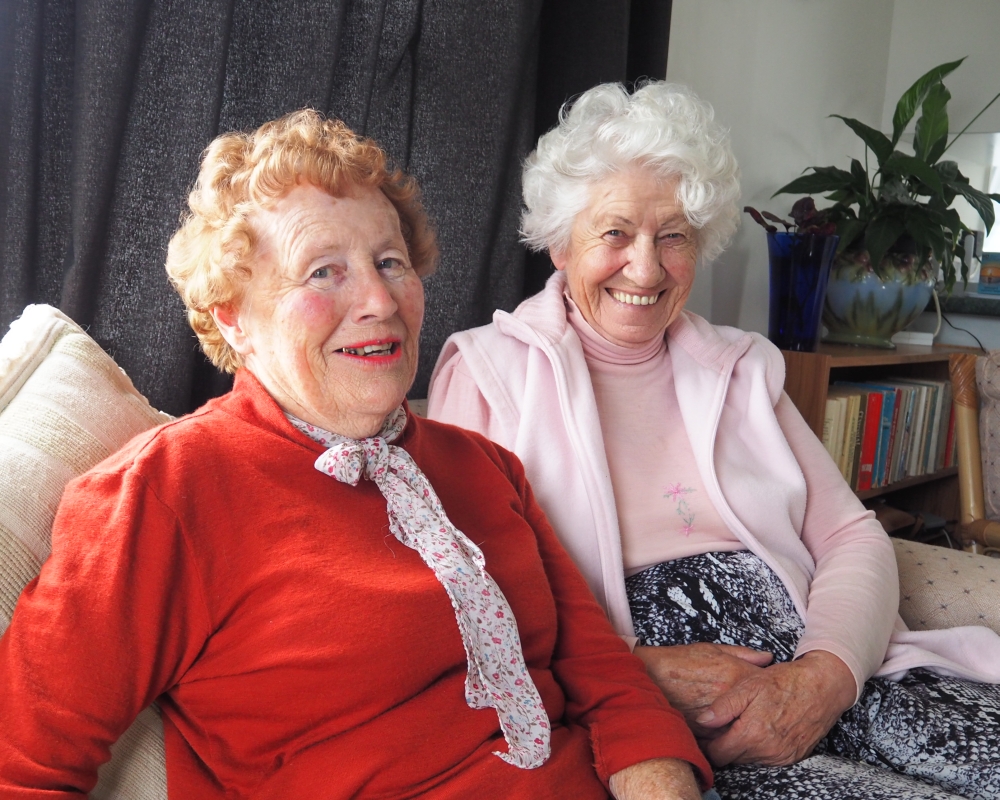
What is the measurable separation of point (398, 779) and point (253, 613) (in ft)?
0.73

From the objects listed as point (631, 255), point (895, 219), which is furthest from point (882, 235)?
point (631, 255)

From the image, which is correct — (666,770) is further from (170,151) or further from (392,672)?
(170,151)

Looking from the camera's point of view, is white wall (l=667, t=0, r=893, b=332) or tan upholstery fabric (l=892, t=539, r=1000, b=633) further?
white wall (l=667, t=0, r=893, b=332)

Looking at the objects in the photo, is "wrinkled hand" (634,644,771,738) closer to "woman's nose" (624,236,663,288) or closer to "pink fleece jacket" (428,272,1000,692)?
"pink fleece jacket" (428,272,1000,692)

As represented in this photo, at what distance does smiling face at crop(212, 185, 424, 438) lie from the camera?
3.20 ft

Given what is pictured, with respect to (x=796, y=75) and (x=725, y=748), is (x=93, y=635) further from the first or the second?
(x=796, y=75)

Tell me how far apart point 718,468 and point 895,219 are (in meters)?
1.42

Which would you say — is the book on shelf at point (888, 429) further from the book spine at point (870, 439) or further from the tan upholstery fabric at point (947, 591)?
the tan upholstery fabric at point (947, 591)

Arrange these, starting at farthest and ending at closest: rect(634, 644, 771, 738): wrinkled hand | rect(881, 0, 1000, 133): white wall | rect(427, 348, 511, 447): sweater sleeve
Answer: rect(881, 0, 1000, 133): white wall, rect(427, 348, 511, 447): sweater sleeve, rect(634, 644, 771, 738): wrinkled hand

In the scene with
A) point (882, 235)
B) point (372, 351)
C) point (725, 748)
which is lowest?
point (725, 748)

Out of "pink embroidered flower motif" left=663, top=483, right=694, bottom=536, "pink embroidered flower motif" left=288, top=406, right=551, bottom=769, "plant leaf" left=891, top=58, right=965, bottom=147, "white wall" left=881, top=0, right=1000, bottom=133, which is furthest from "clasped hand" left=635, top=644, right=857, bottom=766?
"white wall" left=881, top=0, right=1000, bottom=133

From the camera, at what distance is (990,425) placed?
2.20 meters

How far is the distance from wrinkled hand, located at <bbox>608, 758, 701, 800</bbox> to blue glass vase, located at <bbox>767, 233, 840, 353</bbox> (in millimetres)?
1670

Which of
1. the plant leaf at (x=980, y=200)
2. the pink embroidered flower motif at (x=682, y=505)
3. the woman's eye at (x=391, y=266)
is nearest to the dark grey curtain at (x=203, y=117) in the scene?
the woman's eye at (x=391, y=266)
